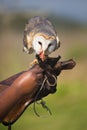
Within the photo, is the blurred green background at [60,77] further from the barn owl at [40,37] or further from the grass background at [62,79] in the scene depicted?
the barn owl at [40,37]

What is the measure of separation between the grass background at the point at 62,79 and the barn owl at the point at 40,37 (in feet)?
2.93

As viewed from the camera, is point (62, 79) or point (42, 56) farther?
point (62, 79)

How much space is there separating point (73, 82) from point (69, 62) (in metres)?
1.64

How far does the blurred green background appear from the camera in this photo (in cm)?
173

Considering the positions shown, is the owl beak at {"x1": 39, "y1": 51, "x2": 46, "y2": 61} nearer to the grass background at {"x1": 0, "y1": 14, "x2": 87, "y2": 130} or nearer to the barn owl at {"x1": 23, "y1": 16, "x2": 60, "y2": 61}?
the barn owl at {"x1": 23, "y1": 16, "x2": 60, "y2": 61}

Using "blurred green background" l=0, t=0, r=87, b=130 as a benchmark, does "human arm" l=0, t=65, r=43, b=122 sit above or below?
above

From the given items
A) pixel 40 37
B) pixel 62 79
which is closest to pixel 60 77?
pixel 62 79

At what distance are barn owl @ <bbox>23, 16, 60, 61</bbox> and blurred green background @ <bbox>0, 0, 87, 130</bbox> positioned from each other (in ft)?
2.98

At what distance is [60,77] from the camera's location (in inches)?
82.8

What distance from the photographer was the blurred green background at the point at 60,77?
67.9 inches

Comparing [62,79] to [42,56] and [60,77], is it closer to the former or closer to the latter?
[60,77]

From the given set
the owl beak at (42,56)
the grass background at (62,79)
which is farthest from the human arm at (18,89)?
the grass background at (62,79)

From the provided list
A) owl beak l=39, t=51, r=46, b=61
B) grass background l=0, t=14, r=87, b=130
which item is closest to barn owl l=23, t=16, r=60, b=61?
owl beak l=39, t=51, r=46, b=61

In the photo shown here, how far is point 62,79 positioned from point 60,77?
0.10m
